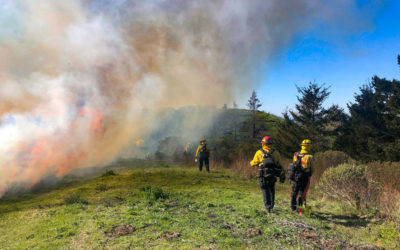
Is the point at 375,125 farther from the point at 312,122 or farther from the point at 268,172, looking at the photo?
the point at 268,172

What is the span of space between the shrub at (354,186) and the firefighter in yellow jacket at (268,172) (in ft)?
7.09

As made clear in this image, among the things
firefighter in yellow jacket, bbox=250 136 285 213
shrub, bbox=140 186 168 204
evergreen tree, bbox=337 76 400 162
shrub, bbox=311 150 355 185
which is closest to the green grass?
shrub, bbox=140 186 168 204

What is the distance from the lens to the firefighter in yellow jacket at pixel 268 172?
803 cm

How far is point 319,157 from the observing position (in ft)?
56.4

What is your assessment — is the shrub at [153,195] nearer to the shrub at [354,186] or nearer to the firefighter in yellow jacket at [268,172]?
the firefighter in yellow jacket at [268,172]

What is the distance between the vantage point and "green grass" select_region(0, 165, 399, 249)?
18.6 feet

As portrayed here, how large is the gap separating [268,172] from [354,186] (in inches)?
124

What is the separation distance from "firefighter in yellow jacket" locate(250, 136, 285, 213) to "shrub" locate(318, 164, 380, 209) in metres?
2.16

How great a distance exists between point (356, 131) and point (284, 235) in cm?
2455

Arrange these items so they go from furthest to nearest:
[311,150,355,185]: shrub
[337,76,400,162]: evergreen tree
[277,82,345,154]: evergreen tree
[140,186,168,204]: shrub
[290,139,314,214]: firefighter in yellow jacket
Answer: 1. [277,82,345,154]: evergreen tree
2. [337,76,400,162]: evergreen tree
3. [311,150,355,185]: shrub
4. [140,186,168,204]: shrub
5. [290,139,314,214]: firefighter in yellow jacket

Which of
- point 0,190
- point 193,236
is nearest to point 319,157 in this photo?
point 193,236

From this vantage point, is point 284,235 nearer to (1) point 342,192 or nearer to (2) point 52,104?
(1) point 342,192

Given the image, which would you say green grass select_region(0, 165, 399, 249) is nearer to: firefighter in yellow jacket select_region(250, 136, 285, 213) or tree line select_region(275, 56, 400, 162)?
firefighter in yellow jacket select_region(250, 136, 285, 213)

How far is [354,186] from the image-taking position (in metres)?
8.34
